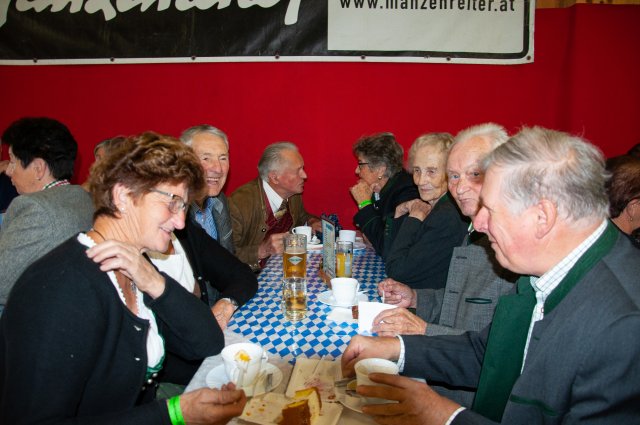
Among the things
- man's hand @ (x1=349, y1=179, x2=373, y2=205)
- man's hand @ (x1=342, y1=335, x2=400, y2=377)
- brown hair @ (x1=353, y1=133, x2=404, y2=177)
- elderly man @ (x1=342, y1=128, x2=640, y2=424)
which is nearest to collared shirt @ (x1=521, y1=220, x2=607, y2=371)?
elderly man @ (x1=342, y1=128, x2=640, y2=424)

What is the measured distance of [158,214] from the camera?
1.38m

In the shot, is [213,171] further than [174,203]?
Yes

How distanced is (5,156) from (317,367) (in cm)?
430

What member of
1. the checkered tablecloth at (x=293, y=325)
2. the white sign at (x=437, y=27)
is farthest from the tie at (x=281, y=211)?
the white sign at (x=437, y=27)

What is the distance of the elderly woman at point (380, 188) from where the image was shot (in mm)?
3053

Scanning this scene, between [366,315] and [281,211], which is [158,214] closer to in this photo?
[366,315]

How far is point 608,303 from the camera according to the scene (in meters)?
0.95

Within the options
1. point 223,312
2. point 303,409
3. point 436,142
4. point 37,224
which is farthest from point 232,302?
point 436,142

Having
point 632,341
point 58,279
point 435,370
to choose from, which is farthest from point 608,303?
point 58,279

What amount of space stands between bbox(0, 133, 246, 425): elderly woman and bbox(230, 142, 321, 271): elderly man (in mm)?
1630

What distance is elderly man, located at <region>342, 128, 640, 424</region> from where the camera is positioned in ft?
2.98

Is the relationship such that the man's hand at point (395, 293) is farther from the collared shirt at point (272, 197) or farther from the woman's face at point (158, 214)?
the collared shirt at point (272, 197)

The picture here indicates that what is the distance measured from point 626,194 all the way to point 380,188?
1.68 metres

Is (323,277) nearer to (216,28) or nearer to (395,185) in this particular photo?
(395,185)
